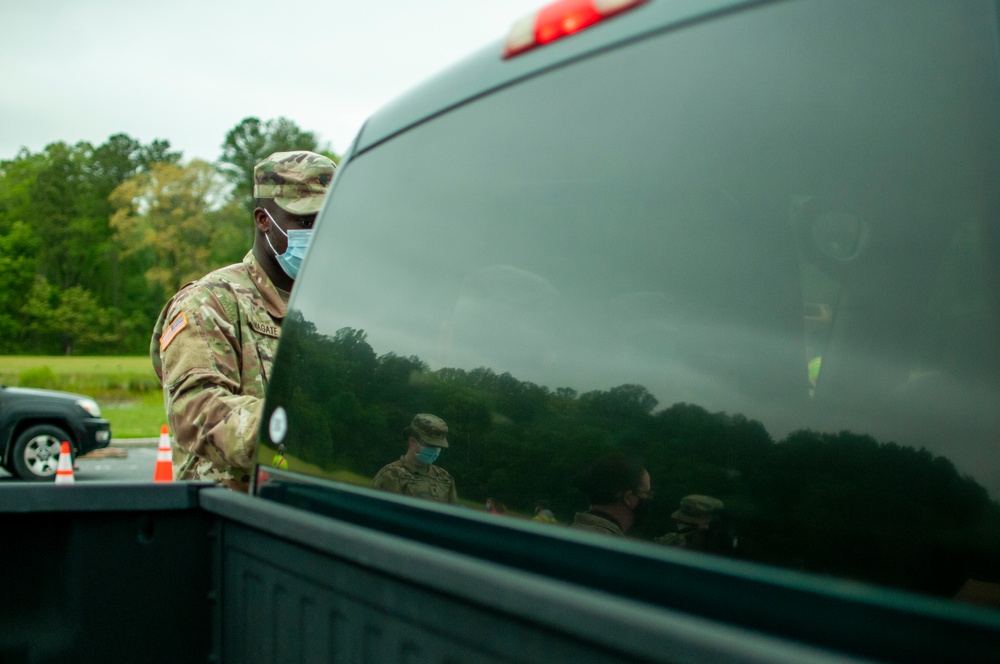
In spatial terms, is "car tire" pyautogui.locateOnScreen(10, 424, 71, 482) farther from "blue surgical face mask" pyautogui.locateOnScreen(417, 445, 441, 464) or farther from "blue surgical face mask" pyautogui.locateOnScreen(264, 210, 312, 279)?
"blue surgical face mask" pyautogui.locateOnScreen(417, 445, 441, 464)

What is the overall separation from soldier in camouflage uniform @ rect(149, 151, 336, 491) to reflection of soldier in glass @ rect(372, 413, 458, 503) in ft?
4.41

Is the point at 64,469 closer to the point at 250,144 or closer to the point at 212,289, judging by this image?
the point at 212,289

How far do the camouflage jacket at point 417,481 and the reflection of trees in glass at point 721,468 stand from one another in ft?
0.07

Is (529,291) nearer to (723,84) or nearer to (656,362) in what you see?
(656,362)

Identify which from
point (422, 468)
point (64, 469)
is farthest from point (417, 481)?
point (64, 469)

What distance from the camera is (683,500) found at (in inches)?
46.1

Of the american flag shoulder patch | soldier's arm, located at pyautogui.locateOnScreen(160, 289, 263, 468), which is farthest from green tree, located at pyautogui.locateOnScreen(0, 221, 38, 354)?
soldier's arm, located at pyautogui.locateOnScreen(160, 289, 263, 468)

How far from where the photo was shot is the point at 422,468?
1.60m

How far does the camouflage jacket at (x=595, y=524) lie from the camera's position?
1234 millimetres

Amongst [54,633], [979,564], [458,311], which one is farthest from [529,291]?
[54,633]

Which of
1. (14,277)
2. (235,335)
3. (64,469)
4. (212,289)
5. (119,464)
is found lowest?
(119,464)

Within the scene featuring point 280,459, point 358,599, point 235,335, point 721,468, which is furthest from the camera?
point 235,335

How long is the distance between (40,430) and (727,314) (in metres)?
13.5

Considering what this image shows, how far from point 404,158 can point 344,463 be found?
1.93 feet
